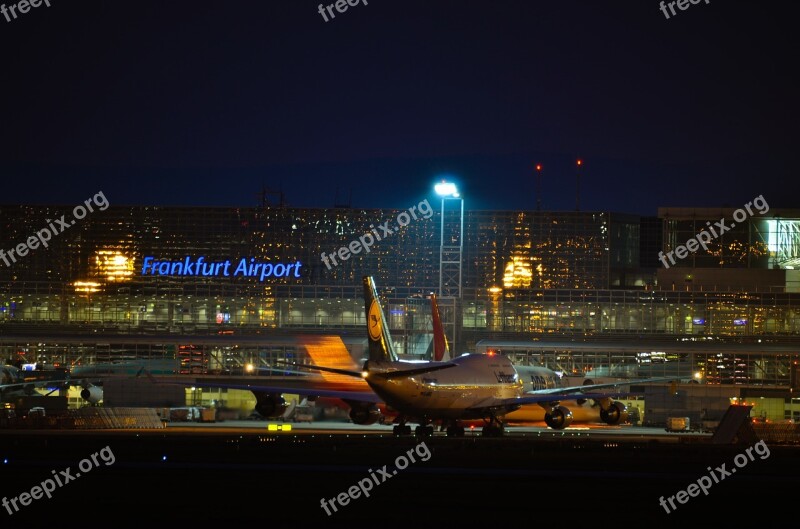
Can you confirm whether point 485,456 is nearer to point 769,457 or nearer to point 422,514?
point 769,457

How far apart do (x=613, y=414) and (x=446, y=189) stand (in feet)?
152

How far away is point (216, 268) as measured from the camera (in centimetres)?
12875

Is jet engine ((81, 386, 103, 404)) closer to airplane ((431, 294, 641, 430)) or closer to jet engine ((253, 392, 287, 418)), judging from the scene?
airplane ((431, 294, 641, 430))

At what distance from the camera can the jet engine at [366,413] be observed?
6088cm

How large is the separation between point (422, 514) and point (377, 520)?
1.26 metres

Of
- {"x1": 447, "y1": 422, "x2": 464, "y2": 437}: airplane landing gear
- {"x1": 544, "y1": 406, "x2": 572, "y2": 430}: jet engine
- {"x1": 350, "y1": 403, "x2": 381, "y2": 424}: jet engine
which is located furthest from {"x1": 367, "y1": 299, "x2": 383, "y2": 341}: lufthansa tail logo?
{"x1": 544, "y1": 406, "x2": 572, "y2": 430}: jet engine

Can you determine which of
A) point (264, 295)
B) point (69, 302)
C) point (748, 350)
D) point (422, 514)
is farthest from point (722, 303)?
point (422, 514)

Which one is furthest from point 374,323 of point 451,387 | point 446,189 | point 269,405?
point 446,189

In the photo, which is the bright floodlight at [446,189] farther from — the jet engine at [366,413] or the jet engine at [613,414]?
the jet engine at [366,413]

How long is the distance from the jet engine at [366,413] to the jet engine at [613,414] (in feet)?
39.3

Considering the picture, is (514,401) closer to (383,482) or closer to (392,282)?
(383,482)

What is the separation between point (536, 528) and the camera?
24188 millimetres

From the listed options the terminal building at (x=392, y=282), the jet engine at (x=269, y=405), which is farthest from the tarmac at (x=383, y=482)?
the terminal building at (x=392, y=282)

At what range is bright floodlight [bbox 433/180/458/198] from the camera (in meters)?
106
